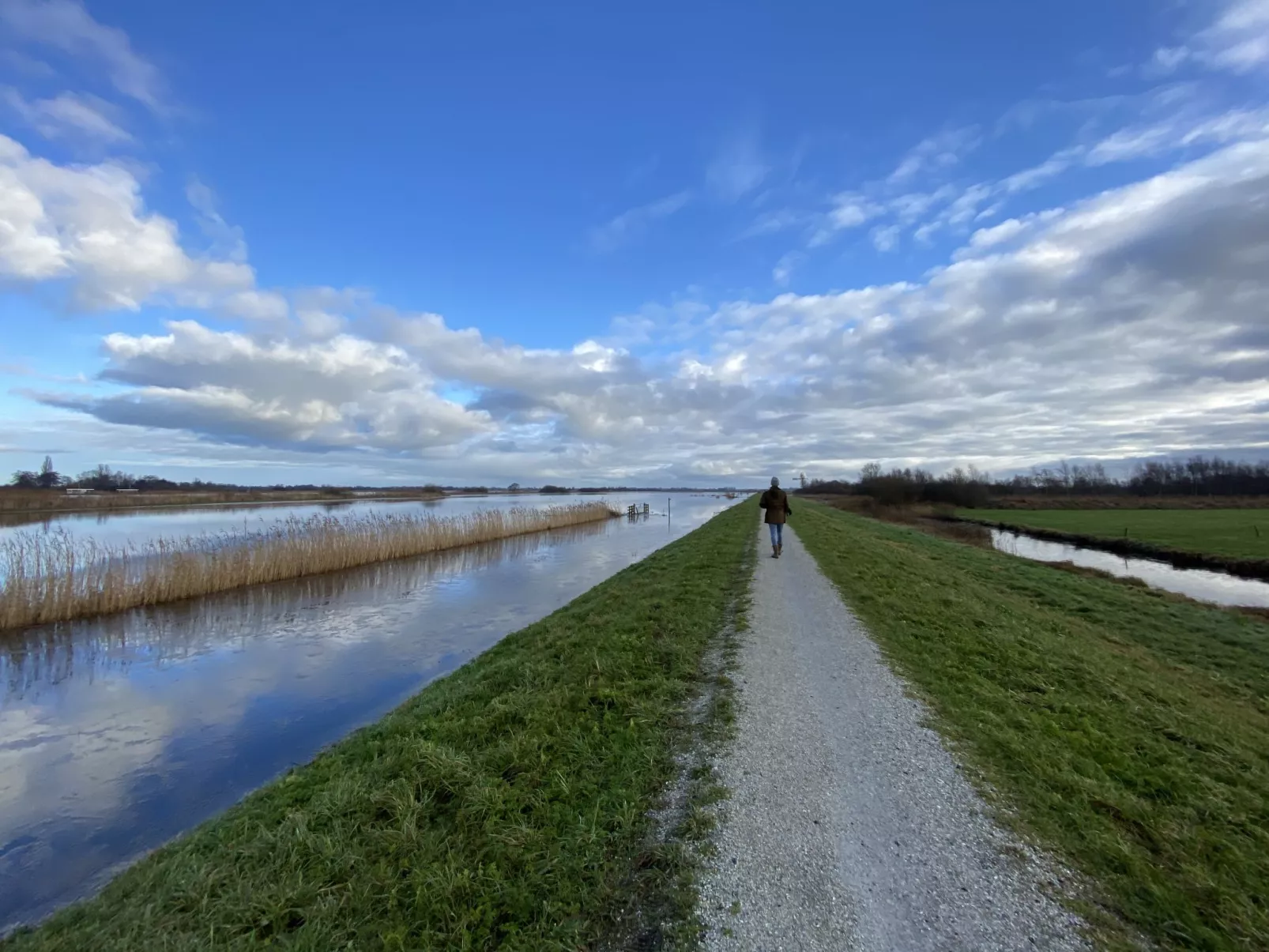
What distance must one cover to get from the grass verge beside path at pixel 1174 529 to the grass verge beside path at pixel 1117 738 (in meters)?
18.2

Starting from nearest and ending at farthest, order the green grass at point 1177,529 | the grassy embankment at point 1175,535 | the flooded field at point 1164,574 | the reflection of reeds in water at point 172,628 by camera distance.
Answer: the reflection of reeds in water at point 172,628 → the flooded field at point 1164,574 → the grassy embankment at point 1175,535 → the green grass at point 1177,529

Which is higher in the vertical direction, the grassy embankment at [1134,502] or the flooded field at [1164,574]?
the grassy embankment at [1134,502]

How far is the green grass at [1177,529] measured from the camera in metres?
25.5

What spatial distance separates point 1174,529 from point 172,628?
49630 mm

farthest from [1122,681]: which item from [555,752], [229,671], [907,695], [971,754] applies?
[229,671]

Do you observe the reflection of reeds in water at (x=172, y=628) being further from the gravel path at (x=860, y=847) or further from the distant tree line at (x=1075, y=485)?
the distant tree line at (x=1075, y=485)

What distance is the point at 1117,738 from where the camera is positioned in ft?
16.3

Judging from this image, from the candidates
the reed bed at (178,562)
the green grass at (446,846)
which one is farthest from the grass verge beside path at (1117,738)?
the reed bed at (178,562)

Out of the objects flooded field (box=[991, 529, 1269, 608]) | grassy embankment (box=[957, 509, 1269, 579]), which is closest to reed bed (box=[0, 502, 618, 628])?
flooded field (box=[991, 529, 1269, 608])

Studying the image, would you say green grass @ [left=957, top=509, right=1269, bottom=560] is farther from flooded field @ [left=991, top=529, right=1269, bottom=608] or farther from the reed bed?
the reed bed

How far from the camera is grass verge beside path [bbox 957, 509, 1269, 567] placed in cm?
2542

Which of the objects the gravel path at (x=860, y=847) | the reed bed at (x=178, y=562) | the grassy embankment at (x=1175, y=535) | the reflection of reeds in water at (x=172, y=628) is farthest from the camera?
the grassy embankment at (x=1175, y=535)

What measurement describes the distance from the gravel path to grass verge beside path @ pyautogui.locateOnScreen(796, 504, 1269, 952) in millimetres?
308

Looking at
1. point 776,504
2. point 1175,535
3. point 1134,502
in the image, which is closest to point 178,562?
point 776,504
